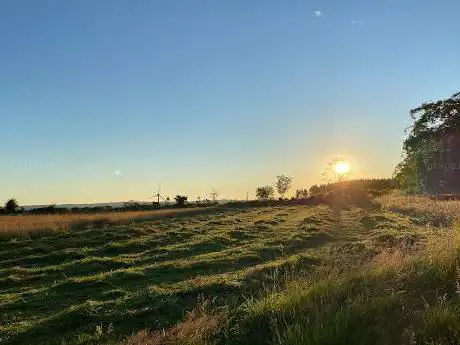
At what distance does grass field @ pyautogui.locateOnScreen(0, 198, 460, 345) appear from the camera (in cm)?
731

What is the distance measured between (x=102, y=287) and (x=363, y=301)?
9703 mm

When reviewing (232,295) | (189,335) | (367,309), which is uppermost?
(367,309)

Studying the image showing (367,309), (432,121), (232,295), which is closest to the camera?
(367,309)

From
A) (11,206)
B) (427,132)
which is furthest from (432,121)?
(11,206)

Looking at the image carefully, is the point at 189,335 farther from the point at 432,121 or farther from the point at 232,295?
the point at 432,121

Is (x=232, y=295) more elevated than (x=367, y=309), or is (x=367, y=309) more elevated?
(x=367, y=309)

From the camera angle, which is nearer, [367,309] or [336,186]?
[367,309]

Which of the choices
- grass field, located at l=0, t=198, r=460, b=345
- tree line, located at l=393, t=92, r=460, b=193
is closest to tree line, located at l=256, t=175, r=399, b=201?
tree line, located at l=393, t=92, r=460, b=193

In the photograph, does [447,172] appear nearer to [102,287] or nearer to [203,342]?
[102,287]

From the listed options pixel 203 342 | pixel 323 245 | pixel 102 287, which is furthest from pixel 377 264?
pixel 323 245

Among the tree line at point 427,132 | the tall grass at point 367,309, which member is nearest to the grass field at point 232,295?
the tall grass at point 367,309

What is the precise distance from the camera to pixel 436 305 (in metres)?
7.52

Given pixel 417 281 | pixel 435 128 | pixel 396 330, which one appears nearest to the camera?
pixel 396 330

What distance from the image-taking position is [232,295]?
12.6 meters
